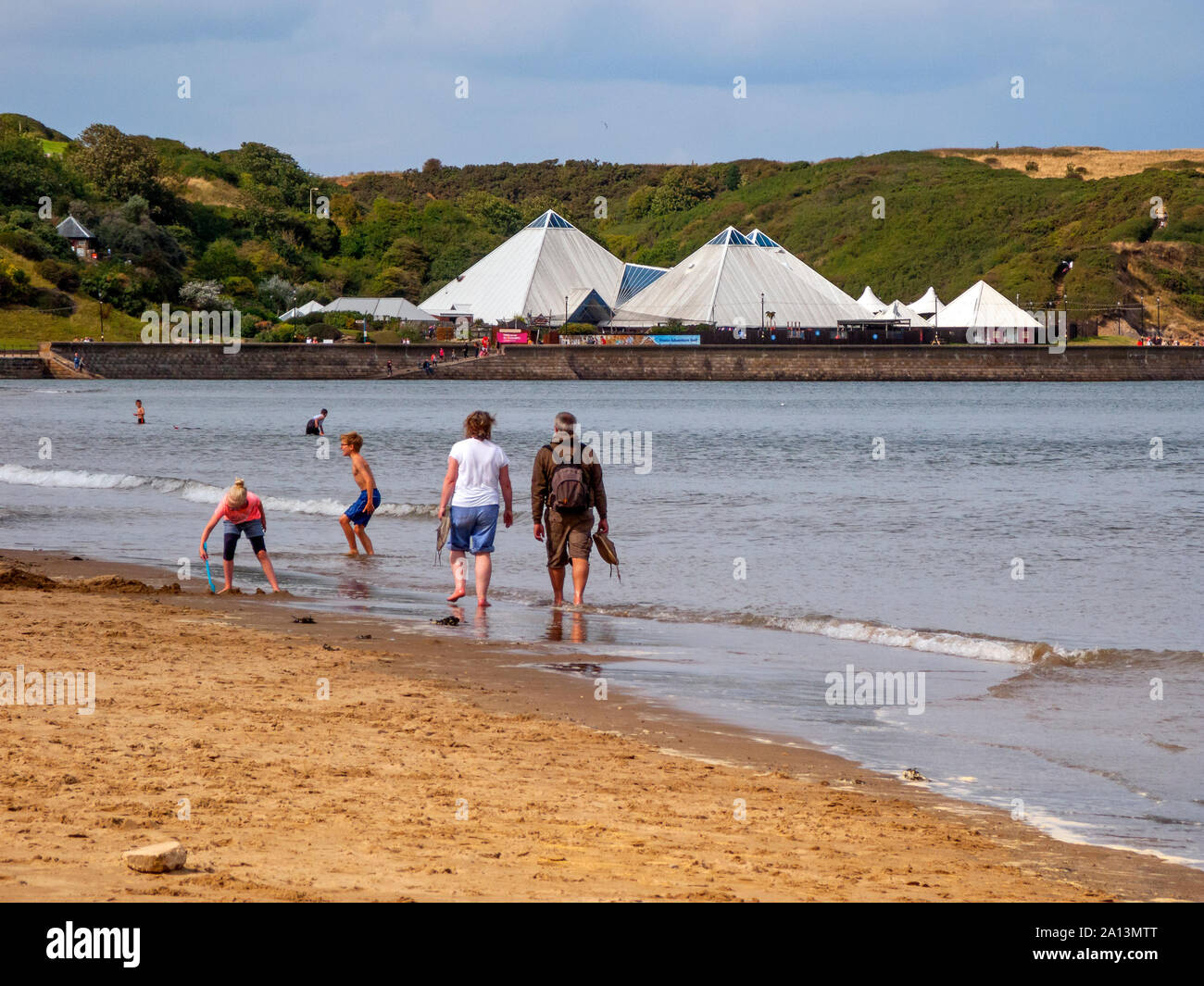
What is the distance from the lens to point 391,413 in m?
59.8

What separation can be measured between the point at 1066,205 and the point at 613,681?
158105 mm

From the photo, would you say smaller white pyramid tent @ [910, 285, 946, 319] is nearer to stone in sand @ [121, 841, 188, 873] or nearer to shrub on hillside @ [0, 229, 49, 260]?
shrub on hillside @ [0, 229, 49, 260]

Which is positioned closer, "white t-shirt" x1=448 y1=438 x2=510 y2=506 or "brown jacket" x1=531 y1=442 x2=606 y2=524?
"white t-shirt" x1=448 y1=438 x2=510 y2=506

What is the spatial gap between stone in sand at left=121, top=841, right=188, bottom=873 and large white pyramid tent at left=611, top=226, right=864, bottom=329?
118858mm

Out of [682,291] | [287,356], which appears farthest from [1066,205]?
[287,356]

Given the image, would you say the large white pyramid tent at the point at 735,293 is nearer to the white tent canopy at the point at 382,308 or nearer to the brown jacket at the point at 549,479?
the white tent canopy at the point at 382,308

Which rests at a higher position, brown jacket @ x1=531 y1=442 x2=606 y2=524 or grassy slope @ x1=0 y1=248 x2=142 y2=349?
grassy slope @ x1=0 y1=248 x2=142 y2=349

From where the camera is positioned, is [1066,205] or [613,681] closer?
[613,681]

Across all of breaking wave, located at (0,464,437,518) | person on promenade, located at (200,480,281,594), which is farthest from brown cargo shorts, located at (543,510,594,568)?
breaking wave, located at (0,464,437,518)

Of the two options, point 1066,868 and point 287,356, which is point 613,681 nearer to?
point 1066,868

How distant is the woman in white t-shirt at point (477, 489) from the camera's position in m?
11.4

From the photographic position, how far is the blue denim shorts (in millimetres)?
11664

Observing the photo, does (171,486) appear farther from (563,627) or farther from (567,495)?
(567,495)
